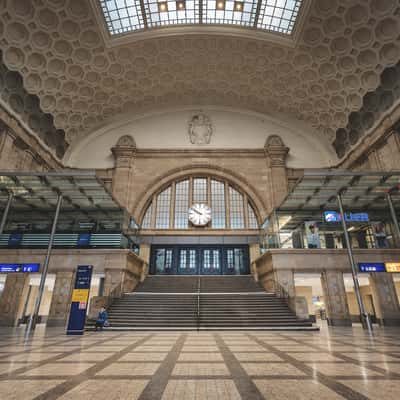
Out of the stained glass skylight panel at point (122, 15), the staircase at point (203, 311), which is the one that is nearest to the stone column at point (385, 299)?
the staircase at point (203, 311)

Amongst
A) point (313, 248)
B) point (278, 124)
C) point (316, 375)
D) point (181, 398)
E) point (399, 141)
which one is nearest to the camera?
point (181, 398)

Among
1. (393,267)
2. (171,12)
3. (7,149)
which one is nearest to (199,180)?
(171,12)

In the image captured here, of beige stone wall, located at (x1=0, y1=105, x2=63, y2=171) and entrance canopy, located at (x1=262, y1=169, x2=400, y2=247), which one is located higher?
beige stone wall, located at (x1=0, y1=105, x2=63, y2=171)

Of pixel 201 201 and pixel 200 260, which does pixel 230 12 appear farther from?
pixel 200 260

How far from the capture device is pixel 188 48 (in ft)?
72.2

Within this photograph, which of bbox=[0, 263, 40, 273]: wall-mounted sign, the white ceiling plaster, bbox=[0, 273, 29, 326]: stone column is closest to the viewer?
bbox=[0, 263, 40, 273]: wall-mounted sign

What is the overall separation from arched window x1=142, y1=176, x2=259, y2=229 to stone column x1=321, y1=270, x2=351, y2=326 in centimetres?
867

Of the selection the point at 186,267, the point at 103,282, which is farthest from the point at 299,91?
the point at 103,282

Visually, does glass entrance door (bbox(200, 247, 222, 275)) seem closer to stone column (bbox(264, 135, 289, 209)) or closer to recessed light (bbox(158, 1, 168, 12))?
stone column (bbox(264, 135, 289, 209))

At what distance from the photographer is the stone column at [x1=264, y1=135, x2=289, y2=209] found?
74.3ft

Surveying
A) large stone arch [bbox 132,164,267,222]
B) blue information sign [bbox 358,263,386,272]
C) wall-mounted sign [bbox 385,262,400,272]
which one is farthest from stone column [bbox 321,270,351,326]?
large stone arch [bbox 132,164,267,222]

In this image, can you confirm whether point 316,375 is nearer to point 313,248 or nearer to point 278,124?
point 313,248

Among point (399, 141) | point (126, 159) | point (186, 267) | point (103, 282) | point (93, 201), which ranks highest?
point (126, 159)

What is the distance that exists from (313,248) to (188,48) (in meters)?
19.4
